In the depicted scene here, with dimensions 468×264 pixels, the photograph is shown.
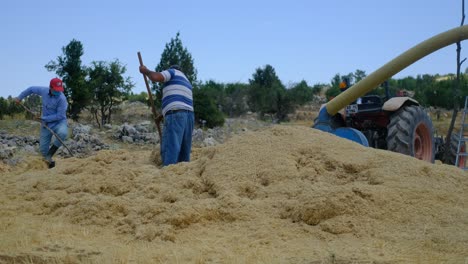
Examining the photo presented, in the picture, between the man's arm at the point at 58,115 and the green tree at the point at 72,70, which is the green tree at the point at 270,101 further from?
the man's arm at the point at 58,115

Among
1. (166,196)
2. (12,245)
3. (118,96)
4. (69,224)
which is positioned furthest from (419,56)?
(118,96)

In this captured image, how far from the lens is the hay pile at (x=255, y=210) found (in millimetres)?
2818

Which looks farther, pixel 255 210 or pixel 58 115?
pixel 58 115

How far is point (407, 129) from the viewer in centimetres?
665

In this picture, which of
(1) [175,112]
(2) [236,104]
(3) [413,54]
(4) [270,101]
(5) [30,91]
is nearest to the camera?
(1) [175,112]

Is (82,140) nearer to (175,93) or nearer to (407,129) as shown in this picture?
(175,93)

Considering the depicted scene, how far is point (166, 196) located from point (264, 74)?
28862 mm

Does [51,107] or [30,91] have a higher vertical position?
[30,91]

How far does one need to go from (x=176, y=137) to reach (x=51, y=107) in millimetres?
2702

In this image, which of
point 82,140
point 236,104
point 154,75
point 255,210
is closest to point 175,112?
point 154,75

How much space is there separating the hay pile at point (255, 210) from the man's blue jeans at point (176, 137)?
92 cm

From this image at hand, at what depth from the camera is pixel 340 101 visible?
640 cm

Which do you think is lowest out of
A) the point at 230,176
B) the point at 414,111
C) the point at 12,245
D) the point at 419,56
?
the point at 12,245

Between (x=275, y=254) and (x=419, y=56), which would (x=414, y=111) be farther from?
(x=275, y=254)
